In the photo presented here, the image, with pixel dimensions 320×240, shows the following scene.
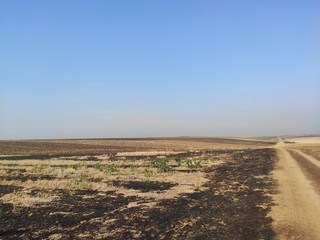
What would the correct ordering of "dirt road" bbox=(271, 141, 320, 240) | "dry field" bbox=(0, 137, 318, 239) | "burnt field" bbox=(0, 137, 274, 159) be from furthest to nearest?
"burnt field" bbox=(0, 137, 274, 159) < "dry field" bbox=(0, 137, 318, 239) < "dirt road" bbox=(271, 141, 320, 240)

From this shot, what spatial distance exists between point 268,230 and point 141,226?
Result: 3.48 metres

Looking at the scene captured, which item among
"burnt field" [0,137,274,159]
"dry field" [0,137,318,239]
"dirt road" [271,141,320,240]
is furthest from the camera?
"burnt field" [0,137,274,159]

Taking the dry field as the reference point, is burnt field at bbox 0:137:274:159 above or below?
above

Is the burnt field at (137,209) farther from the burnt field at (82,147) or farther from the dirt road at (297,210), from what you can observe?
the burnt field at (82,147)

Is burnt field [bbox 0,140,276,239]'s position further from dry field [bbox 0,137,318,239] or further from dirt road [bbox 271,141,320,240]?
dirt road [bbox 271,141,320,240]

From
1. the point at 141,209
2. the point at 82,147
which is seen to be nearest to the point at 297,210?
the point at 141,209

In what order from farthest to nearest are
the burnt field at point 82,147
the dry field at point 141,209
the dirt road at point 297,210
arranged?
the burnt field at point 82,147 → the dry field at point 141,209 → the dirt road at point 297,210

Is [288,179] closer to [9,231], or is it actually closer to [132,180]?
[132,180]

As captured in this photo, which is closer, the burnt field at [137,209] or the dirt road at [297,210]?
the dirt road at [297,210]

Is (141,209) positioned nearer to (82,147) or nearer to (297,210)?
(297,210)

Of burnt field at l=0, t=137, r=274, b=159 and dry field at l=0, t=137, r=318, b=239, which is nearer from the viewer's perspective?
dry field at l=0, t=137, r=318, b=239

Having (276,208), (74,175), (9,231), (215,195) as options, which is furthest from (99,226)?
(74,175)

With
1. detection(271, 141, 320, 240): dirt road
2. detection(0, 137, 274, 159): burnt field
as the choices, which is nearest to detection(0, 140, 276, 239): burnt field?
detection(271, 141, 320, 240): dirt road

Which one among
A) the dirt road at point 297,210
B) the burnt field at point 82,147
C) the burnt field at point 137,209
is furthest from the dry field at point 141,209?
the burnt field at point 82,147
